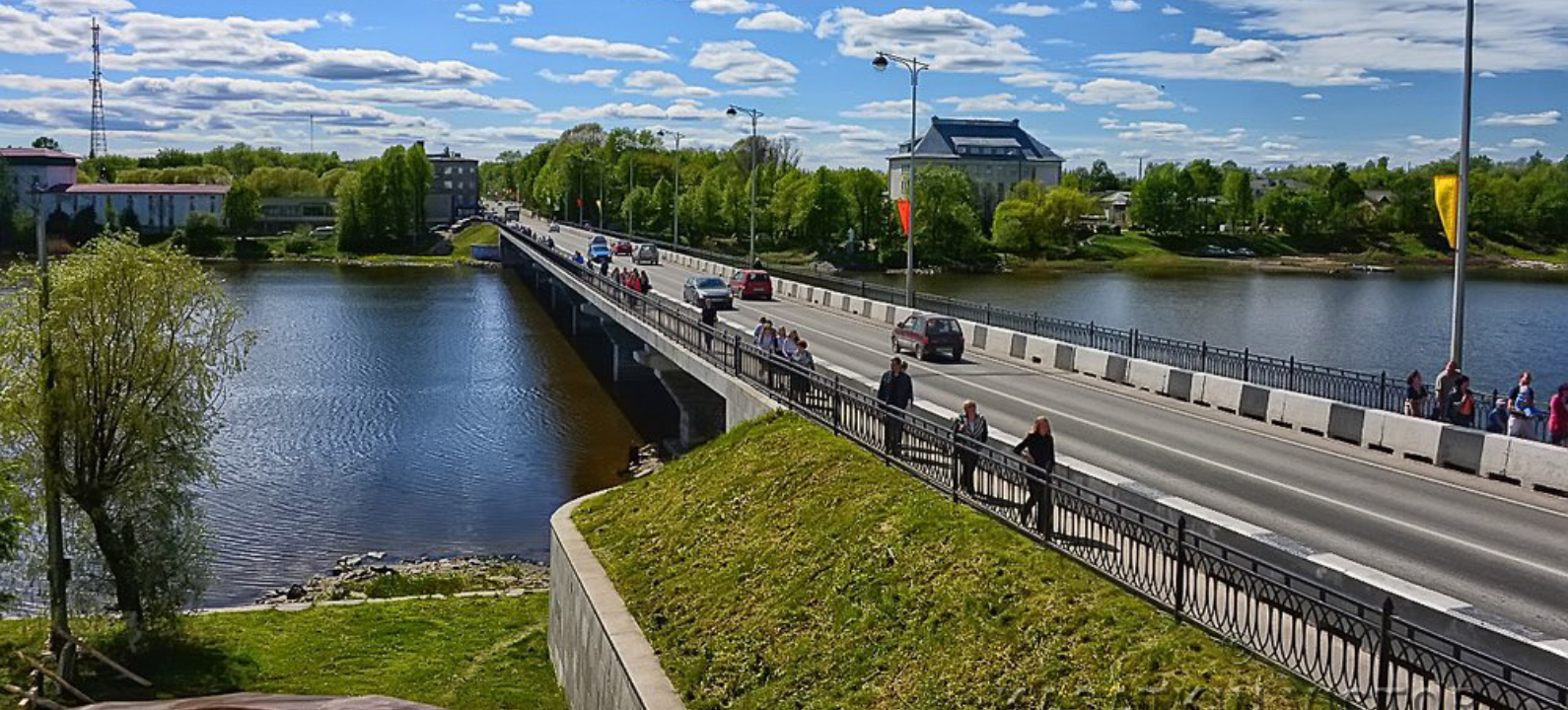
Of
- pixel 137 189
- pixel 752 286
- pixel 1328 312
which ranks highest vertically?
pixel 137 189

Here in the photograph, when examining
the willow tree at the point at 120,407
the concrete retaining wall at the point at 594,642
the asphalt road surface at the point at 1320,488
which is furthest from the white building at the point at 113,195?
the concrete retaining wall at the point at 594,642

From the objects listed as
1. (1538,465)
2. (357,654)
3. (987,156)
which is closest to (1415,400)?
(1538,465)

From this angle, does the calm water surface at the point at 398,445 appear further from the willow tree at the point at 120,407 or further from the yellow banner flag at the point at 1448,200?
the yellow banner flag at the point at 1448,200

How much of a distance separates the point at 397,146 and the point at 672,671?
538ft

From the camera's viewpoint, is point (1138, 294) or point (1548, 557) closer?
point (1548, 557)

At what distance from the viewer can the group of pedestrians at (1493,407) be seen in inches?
837

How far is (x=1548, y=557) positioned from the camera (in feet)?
51.2

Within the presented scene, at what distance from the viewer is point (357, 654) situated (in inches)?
866

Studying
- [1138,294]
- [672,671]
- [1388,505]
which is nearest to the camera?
[672,671]

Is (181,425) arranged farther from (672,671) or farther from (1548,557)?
(1548,557)

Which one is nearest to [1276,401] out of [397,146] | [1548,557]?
[1548,557]

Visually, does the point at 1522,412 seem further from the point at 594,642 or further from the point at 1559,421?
the point at 594,642

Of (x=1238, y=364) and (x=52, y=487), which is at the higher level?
(x=1238, y=364)

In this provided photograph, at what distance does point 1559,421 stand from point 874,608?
12.7m
